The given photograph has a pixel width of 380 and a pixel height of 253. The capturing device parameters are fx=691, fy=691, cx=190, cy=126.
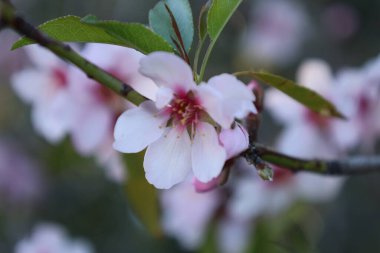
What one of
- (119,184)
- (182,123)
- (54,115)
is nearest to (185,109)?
(182,123)

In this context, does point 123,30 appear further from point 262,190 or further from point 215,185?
point 262,190

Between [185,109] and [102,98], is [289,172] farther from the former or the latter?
[185,109]

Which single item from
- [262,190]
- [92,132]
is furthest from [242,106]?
[262,190]

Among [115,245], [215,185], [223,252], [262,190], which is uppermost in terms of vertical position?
[215,185]

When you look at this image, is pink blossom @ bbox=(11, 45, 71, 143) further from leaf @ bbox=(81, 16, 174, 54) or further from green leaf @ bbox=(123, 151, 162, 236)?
leaf @ bbox=(81, 16, 174, 54)

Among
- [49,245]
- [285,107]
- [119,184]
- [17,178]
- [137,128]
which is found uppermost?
[137,128]
